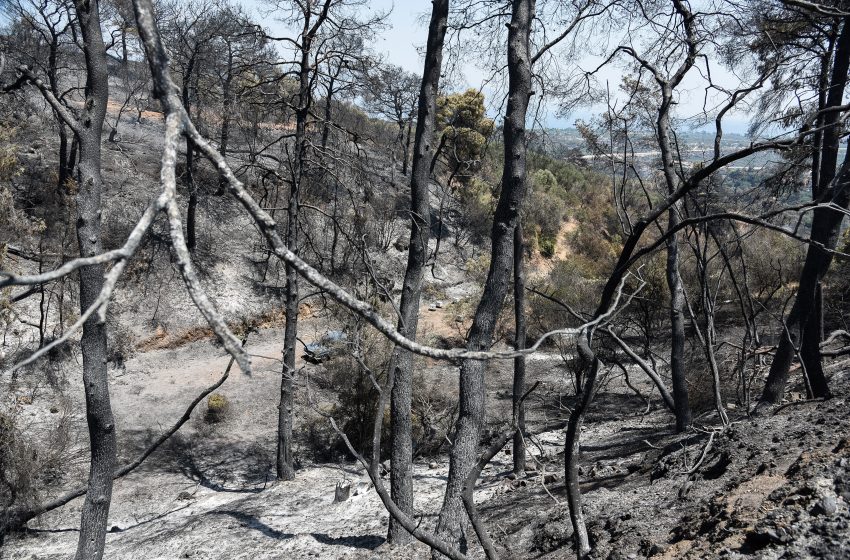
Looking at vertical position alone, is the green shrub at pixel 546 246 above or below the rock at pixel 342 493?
above

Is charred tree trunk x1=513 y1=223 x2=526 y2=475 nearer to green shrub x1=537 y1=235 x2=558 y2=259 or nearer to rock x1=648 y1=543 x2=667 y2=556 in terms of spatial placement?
rock x1=648 y1=543 x2=667 y2=556

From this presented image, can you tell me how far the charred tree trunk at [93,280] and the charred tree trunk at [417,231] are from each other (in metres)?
2.20

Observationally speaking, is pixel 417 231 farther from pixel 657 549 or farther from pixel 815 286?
pixel 815 286

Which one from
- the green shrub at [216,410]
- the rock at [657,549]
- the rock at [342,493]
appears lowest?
the green shrub at [216,410]

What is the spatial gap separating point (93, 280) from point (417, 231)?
97.0 inches

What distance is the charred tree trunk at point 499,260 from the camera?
4.09m

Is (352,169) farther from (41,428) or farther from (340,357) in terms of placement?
(41,428)

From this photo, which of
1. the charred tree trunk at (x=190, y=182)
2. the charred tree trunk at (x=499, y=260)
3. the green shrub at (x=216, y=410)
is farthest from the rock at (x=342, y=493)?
the charred tree trunk at (x=190, y=182)

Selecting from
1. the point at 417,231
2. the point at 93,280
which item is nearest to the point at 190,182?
the point at 417,231

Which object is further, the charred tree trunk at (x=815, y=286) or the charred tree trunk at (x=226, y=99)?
the charred tree trunk at (x=226, y=99)

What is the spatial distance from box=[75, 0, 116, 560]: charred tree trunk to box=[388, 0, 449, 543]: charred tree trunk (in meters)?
2.20

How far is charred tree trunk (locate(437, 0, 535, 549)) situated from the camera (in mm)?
4090

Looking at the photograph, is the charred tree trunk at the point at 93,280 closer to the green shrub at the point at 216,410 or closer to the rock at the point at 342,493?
the rock at the point at 342,493

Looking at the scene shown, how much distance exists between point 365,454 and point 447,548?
7831 millimetres
